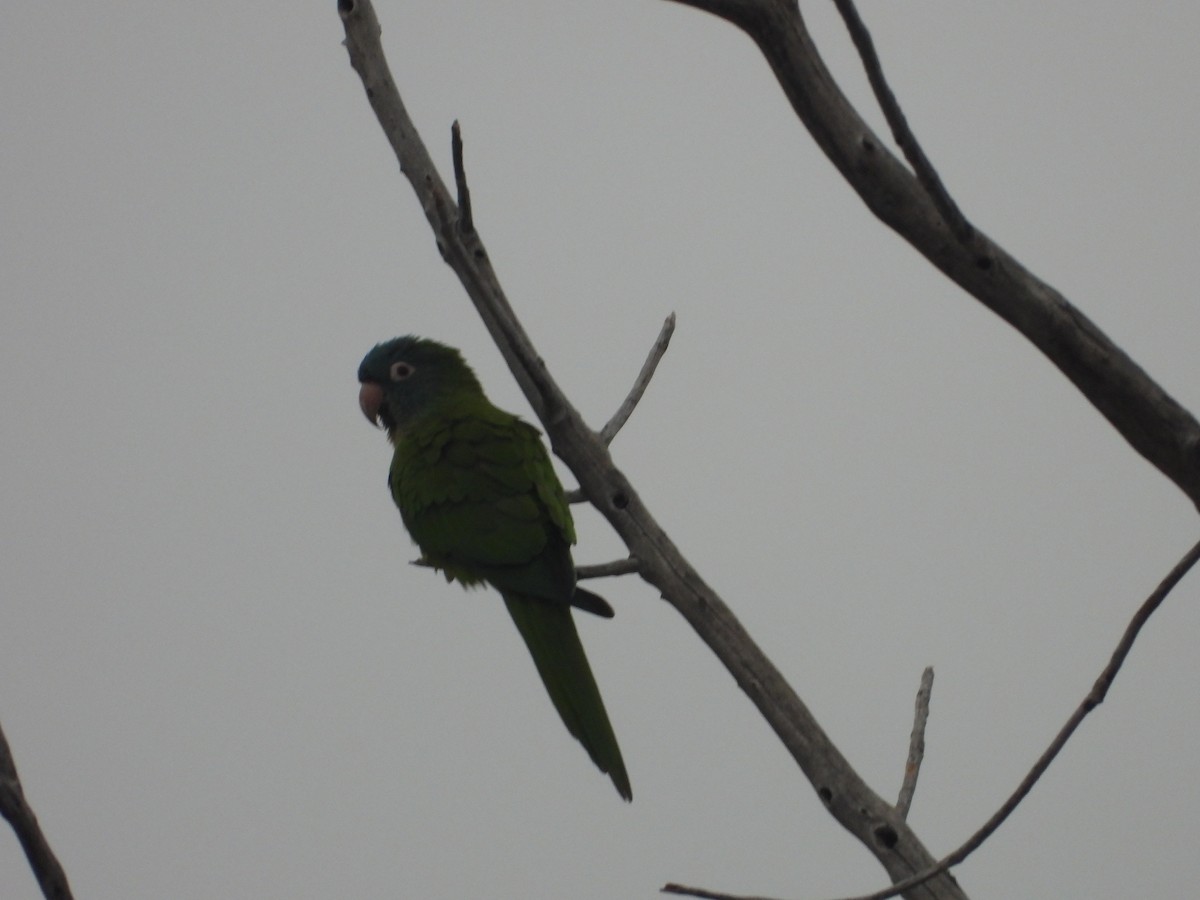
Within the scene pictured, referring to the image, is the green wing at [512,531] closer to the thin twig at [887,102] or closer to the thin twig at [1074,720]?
the thin twig at [1074,720]

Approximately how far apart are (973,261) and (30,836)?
1.60 m

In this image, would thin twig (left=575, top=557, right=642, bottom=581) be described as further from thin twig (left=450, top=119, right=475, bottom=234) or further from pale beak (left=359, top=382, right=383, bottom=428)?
pale beak (left=359, top=382, right=383, bottom=428)

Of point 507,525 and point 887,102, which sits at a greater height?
point 507,525

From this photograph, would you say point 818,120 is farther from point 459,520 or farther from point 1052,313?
point 459,520

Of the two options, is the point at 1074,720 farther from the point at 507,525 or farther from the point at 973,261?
the point at 507,525

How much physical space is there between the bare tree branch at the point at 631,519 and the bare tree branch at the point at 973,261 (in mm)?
994

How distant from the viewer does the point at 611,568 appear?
292 cm

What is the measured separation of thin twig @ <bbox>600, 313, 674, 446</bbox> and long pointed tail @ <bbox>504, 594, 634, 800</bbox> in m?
0.76

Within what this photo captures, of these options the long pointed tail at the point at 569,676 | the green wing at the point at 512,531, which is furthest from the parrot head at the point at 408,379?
the long pointed tail at the point at 569,676

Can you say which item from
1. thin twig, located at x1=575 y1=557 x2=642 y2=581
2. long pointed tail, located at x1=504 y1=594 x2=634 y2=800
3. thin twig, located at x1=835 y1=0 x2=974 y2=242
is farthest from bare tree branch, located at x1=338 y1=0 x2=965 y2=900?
thin twig, located at x1=835 y1=0 x2=974 y2=242

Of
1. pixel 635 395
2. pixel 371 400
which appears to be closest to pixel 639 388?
pixel 635 395

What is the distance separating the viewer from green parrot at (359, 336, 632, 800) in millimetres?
3396

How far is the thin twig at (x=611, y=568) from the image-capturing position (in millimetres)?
2912

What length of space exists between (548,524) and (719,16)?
223 centimetres
